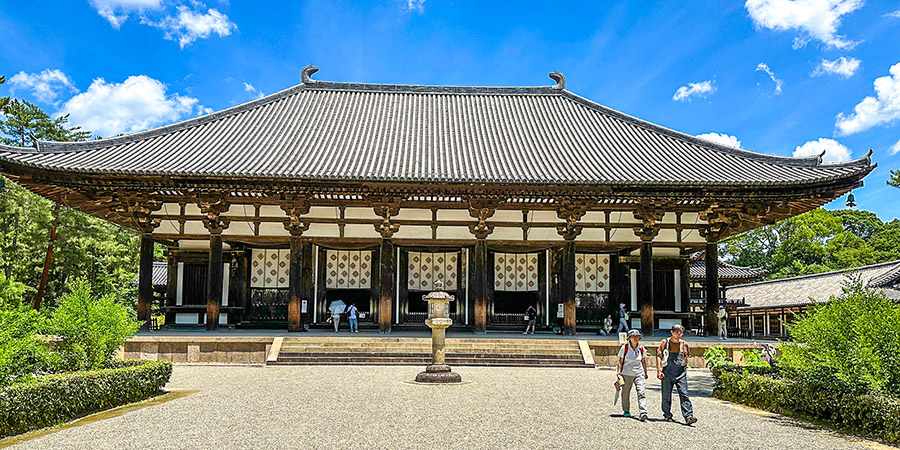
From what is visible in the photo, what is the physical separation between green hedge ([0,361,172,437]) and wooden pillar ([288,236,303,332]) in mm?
6729

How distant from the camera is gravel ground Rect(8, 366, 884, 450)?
7016 millimetres

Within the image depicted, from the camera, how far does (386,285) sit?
58.7 feet

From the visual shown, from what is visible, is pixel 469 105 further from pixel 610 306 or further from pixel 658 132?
pixel 610 306

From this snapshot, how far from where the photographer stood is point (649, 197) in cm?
1686

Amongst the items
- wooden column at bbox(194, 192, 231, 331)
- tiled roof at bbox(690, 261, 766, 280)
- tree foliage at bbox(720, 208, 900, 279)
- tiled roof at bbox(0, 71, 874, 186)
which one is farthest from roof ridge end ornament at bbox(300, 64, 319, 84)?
tree foliage at bbox(720, 208, 900, 279)

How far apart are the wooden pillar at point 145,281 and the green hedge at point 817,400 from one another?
14929 millimetres

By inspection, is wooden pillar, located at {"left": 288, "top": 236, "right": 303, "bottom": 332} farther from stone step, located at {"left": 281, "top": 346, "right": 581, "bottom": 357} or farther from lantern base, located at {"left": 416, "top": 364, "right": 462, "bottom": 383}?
lantern base, located at {"left": 416, "top": 364, "right": 462, "bottom": 383}

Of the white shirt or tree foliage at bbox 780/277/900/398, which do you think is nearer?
tree foliage at bbox 780/277/900/398

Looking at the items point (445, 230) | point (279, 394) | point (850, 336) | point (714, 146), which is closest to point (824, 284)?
point (714, 146)

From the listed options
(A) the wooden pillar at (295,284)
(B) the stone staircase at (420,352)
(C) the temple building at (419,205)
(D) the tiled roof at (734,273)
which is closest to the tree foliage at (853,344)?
(B) the stone staircase at (420,352)

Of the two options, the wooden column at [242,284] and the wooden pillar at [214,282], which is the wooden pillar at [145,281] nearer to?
the wooden pillar at [214,282]

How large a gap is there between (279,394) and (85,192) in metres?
10.3

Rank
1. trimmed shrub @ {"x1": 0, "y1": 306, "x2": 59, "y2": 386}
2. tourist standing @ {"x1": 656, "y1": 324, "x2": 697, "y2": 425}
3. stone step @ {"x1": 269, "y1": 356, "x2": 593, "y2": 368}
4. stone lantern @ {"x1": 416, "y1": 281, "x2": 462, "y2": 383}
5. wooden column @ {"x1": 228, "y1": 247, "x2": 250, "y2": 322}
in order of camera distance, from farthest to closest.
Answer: wooden column @ {"x1": 228, "y1": 247, "x2": 250, "y2": 322}
stone step @ {"x1": 269, "y1": 356, "x2": 593, "y2": 368}
stone lantern @ {"x1": 416, "y1": 281, "x2": 462, "y2": 383}
tourist standing @ {"x1": 656, "y1": 324, "x2": 697, "y2": 425}
trimmed shrub @ {"x1": 0, "y1": 306, "x2": 59, "y2": 386}

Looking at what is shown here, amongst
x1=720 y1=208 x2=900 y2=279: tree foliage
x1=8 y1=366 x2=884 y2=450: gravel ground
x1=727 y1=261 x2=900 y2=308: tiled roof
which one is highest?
x1=720 y1=208 x2=900 y2=279: tree foliage
